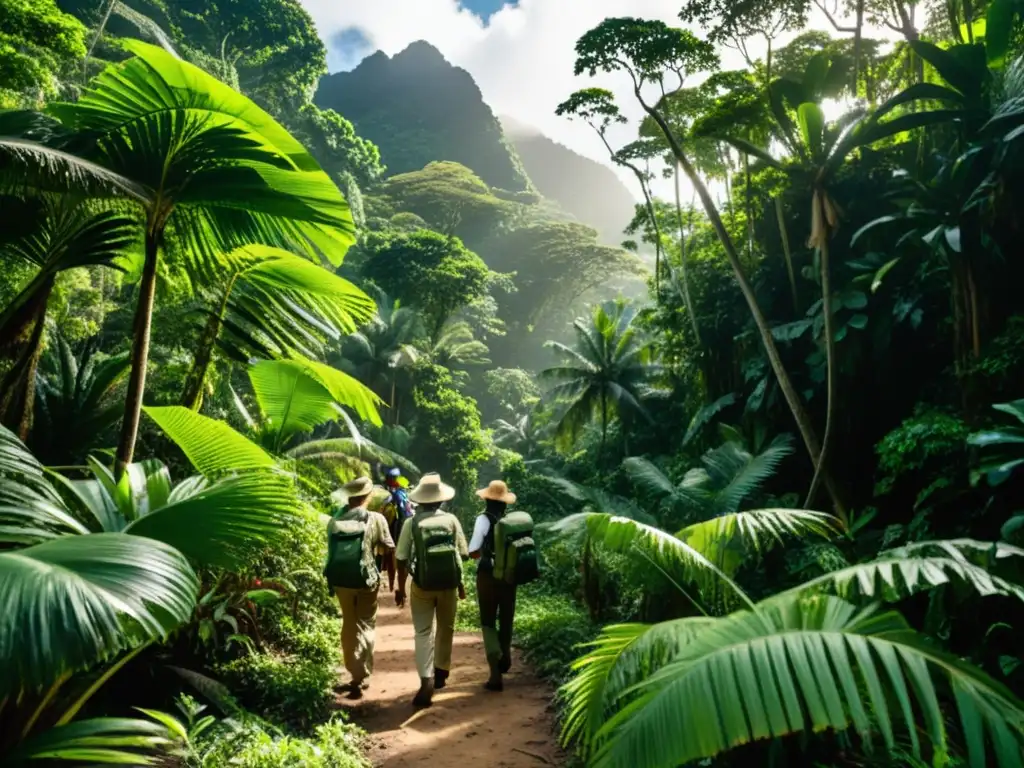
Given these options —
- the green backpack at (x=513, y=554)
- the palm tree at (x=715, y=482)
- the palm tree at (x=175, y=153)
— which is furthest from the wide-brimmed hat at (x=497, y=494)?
the palm tree at (x=715, y=482)

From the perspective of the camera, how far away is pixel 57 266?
10.1 feet

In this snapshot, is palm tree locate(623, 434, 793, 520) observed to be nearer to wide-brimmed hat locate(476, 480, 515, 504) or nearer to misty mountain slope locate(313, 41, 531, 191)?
wide-brimmed hat locate(476, 480, 515, 504)

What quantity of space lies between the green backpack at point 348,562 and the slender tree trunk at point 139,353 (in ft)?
5.41

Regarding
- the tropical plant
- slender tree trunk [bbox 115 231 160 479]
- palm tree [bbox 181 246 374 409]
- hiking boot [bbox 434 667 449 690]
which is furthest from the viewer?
hiking boot [bbox 434 667 449 690]

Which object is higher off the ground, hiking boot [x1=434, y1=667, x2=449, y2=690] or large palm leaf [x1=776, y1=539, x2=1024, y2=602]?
large palm leaf [x1=776, y1=539, x2=1024, y2=602]

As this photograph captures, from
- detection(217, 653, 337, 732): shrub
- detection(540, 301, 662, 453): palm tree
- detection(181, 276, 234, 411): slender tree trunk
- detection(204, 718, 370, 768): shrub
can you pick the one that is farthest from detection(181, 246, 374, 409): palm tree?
detection(540, 301, 662, 453): palm tree

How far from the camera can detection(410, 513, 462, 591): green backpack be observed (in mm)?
4438

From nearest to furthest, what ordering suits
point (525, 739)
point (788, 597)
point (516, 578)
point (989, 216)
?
point (788, 597)
point (525, 739)
point (516, 578)
point (989, 216)

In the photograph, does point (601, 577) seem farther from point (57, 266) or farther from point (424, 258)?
point (424, 258)

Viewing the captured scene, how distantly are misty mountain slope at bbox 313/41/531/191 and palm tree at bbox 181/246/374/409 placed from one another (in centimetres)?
5046

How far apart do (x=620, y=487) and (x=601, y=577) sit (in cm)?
907

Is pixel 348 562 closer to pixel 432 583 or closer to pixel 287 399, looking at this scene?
pixel 432 583

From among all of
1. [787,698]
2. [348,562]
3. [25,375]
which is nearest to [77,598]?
[787,698]

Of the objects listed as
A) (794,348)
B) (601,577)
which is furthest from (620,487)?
(601,577)
